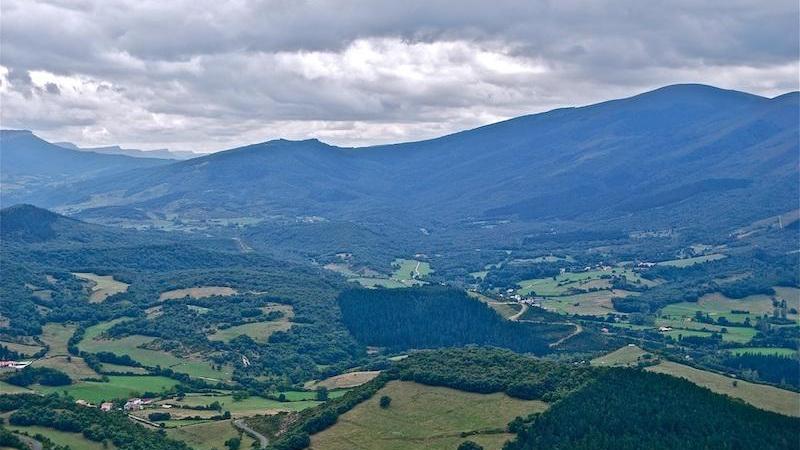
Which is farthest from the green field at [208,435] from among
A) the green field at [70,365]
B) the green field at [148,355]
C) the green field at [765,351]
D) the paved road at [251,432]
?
A: the green field at [765,351]

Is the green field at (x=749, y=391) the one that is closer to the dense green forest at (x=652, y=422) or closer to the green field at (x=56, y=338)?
the dense green forest at (x=652, y=422)

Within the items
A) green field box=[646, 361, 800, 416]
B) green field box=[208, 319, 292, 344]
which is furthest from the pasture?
green field box=[646, 361, 800, 416]

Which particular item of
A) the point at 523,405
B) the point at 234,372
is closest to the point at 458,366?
the point at 523,405

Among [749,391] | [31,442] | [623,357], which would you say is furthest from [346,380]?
[749,391]

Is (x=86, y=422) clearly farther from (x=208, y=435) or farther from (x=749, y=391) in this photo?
(x=749, y=391)

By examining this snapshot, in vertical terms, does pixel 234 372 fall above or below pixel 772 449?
below

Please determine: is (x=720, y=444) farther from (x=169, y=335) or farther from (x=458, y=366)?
(x=169, y=335)
